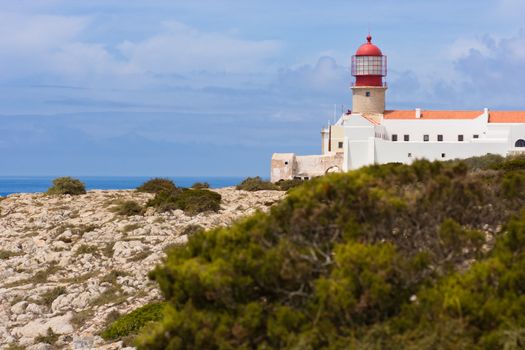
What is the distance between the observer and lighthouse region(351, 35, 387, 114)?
204ft

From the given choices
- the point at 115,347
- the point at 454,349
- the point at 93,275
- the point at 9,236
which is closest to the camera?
the point at 454,349

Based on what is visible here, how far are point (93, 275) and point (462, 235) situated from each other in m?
13.6

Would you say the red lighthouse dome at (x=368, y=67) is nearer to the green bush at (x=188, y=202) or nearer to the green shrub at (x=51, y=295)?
the green bush at (x=188, y=202)

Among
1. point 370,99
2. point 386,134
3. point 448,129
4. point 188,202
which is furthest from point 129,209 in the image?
point 370,99

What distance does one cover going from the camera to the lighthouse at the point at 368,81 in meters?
62.3

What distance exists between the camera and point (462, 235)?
12219mm

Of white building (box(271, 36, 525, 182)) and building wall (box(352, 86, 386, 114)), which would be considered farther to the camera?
building wall (box(352, 86, 386, 114))

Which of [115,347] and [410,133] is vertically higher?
[410,133]

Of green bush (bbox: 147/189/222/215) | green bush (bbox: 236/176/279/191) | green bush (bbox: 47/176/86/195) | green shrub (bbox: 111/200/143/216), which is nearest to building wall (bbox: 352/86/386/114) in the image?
green bush (bbox: 236/176/279/191)

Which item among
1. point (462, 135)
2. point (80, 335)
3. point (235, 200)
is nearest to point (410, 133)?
point (462, 135)

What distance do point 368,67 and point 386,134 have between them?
5.55 metres

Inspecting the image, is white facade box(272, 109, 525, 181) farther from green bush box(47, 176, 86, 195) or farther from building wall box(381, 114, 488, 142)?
green bush box(47, 176, 86, 195)

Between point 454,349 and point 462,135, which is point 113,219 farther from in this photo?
point 462,135

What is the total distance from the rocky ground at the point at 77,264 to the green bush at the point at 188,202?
1.69 feet
